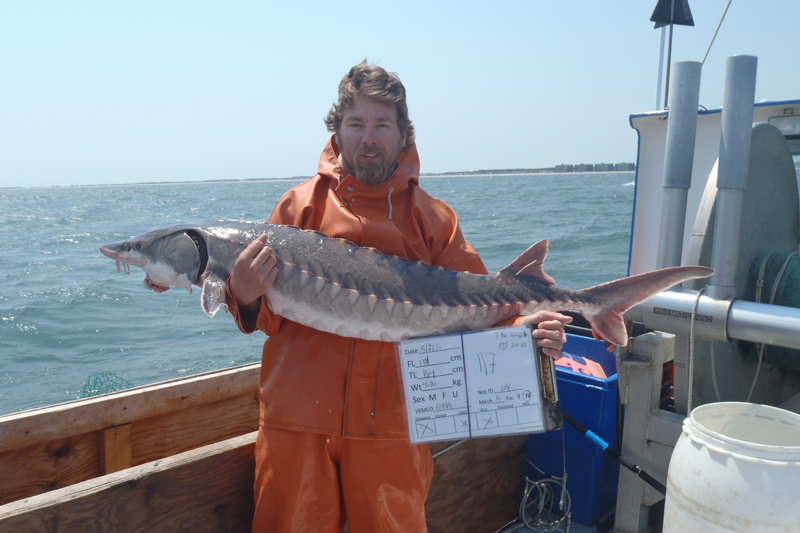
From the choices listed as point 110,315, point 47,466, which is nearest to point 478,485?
point 47,466

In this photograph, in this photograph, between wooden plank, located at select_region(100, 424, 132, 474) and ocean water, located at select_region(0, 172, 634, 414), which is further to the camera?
ocean water, located at select_region(0, 172, 634, 414)

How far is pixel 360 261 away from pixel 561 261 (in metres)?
18.1

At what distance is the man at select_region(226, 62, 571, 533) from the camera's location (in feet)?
7.50

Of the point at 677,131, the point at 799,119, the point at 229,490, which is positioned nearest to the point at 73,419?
the point at 229,490

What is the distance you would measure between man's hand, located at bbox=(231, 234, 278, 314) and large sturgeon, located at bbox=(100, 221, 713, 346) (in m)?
0.07

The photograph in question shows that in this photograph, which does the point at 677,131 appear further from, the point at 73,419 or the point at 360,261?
the point at 73,419

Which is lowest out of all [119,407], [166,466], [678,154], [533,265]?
[119,407]

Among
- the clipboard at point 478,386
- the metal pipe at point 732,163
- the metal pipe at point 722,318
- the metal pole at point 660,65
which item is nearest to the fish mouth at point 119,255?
the clipboard at point 478,386

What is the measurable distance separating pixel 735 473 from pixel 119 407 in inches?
113

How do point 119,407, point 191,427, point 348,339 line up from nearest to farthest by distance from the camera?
1. point 348,339
2. point 119,407
3. point 191,427

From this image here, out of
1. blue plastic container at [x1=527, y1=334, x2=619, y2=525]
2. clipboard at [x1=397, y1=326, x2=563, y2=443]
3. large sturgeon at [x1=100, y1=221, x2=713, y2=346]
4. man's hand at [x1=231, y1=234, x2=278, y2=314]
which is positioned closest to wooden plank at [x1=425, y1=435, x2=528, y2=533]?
blue plastic container at [x1=527, y1=334, x2=619, y2=525]

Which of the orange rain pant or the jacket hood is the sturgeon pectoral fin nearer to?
the orange rain pant

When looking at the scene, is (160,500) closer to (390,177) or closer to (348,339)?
(348,339)

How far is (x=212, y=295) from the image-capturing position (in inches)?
92.5
